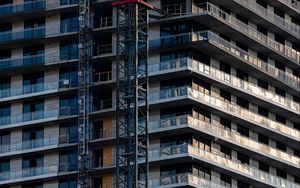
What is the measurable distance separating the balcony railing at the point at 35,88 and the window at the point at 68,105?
1.15 meters

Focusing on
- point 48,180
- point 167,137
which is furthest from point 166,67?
point 48,180

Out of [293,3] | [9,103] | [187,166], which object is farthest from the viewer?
[293,3]

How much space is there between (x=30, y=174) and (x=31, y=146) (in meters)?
2.69

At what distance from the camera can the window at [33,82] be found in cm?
15412

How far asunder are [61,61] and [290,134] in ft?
81.0

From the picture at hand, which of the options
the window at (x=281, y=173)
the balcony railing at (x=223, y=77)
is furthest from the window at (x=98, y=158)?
the window at (x=281, y=173)

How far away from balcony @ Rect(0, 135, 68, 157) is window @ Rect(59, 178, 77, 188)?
336cm

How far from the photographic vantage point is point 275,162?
518 feet

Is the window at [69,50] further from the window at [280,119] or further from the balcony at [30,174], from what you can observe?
the window at [280,119]

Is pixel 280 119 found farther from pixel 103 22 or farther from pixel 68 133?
pixel 68 133

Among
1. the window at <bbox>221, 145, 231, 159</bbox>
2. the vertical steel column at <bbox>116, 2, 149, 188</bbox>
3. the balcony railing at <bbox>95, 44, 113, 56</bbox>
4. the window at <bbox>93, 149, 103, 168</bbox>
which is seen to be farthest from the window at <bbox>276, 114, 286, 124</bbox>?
the window at <bbox>93, 149, 103, 168</bbox>

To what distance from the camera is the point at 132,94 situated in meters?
147

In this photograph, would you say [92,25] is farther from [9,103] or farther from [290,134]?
[290,134]

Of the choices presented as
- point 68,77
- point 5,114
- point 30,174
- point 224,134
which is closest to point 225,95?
point 224,134
